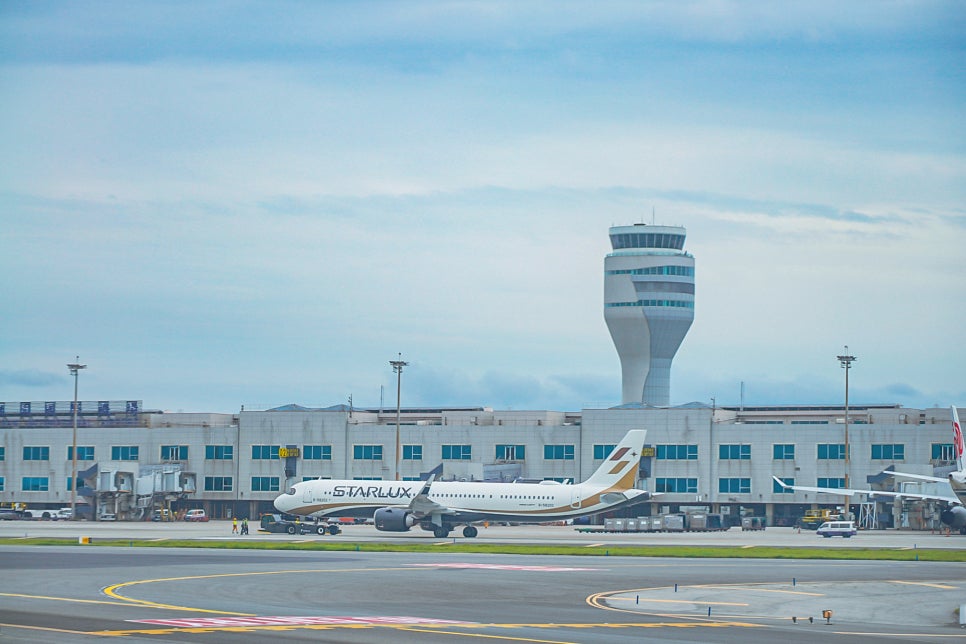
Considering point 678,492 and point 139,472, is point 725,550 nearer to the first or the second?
point 678,492

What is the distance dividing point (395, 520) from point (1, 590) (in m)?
48.5

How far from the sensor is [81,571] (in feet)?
185

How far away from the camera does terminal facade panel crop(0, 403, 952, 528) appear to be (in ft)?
419

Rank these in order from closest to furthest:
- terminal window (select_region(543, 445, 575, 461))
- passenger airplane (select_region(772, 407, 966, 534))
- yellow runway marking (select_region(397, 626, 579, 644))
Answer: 1. yellow runway marking (select_region(397, 626, 579, 644))
2. passenger airplane (select_region(772, 407, 966, 534))
3. terminal window (select_region(543, 445, 575, 461))

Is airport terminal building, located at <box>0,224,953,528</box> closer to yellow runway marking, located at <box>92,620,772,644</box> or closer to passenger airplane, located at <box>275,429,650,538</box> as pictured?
passenger airplane, located at <box>275,429,650,538</box>

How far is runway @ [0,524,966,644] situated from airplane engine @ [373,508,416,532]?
992 inches

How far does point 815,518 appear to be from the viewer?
122062 millimetres

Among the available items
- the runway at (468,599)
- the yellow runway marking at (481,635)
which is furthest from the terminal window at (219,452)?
the yellow runway marking at (481,635)

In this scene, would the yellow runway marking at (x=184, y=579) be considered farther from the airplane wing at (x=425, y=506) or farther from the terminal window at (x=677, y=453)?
the terminal window at (x=677, y=453)

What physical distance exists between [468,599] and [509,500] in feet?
168

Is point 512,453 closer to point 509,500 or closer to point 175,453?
point 175,453

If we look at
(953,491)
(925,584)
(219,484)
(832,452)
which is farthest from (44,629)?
(219,484)

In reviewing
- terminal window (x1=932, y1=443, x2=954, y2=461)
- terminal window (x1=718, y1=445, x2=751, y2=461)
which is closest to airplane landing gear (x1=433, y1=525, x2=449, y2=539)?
terminal window (x1=718, y1=445, x2=751, y2=461)

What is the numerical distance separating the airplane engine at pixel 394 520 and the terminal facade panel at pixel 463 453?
30578 millimetres
